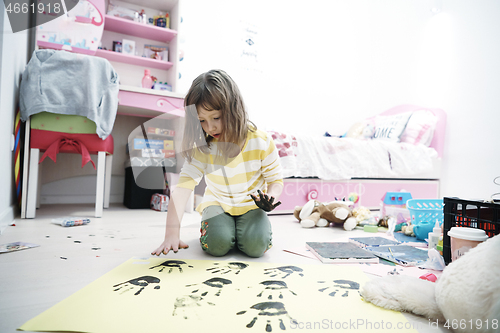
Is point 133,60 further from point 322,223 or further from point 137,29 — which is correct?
point 322,223

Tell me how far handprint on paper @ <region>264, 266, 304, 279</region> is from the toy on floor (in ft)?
2.47

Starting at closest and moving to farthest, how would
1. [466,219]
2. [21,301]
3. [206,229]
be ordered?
[21,301]
[466,219]
[206,229]

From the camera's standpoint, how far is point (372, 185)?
2293 millimetres

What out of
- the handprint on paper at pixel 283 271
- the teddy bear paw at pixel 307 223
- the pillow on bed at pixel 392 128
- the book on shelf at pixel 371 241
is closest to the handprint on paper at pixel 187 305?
the handprint on paper at pixel 283 271

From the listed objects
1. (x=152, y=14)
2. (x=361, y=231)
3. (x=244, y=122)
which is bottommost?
(x=361, y=231)

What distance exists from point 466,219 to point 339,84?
267 cm

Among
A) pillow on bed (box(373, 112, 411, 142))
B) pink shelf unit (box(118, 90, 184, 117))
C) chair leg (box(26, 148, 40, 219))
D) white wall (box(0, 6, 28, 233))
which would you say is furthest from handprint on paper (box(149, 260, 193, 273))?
pillow on bed (box(373, 112, 411, 142))

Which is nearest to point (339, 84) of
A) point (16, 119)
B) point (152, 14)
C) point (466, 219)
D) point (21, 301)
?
point (152, 14)

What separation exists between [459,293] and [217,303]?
0.44m

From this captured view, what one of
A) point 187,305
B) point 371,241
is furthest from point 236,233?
point 371,241

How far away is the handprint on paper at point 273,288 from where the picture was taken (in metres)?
0.67

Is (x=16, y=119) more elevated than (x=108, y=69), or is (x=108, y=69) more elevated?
(x=108, y=69)

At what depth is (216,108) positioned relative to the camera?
3.02ft

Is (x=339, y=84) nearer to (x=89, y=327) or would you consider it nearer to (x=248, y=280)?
(x=248, y=280)
